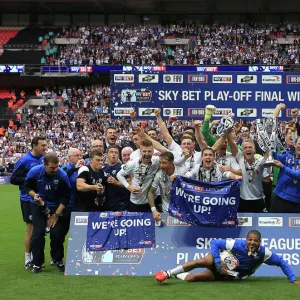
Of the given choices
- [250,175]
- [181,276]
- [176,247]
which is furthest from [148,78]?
[181,276]

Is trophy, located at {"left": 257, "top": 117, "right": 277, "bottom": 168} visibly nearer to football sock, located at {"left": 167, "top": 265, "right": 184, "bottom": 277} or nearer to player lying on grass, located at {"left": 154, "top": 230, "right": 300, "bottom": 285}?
player lying on grass, located at {"left": 154, "top": 230, "right": 300, "bottom": 285}

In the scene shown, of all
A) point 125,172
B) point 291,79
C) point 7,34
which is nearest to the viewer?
point 125,172

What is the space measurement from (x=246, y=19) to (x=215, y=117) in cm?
3986

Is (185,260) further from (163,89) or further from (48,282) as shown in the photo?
(163,89)

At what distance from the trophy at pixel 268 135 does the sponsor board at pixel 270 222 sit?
829 millimetres

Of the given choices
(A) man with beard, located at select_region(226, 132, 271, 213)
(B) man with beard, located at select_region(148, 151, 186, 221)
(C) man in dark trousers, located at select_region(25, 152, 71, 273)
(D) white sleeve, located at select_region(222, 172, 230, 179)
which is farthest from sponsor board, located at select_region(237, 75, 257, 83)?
(C) man in dark trousers, located at select_region(25, 152, 71, 273)

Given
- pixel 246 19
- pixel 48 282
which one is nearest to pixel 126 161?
Result: pixel 48 282

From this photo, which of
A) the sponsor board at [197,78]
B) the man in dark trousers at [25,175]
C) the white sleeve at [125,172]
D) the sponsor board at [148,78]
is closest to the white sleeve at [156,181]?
the white sleeve at [125,172]

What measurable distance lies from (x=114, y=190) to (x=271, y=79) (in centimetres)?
407

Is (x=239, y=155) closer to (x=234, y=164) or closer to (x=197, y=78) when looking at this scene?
(x=234, y=164)

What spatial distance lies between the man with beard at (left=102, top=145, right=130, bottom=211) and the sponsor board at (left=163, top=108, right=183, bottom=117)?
2.70 m

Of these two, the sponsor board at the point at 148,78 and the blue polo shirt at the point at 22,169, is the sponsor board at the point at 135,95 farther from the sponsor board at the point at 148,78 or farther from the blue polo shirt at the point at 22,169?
the blue polo shirt at the point at 22,169

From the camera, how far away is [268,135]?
9352mm

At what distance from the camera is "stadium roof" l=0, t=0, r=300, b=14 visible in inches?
1969
